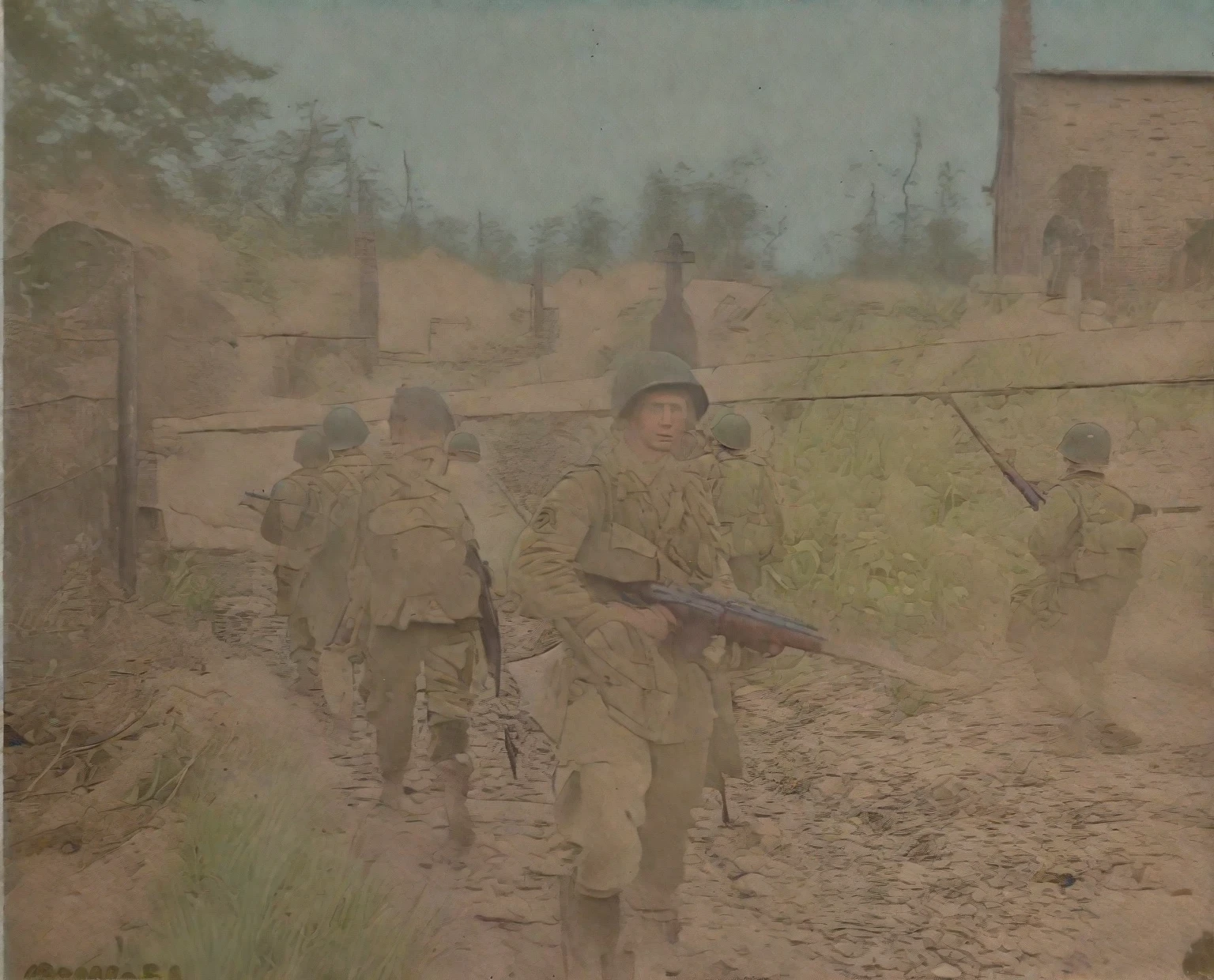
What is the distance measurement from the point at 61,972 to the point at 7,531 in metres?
1.82

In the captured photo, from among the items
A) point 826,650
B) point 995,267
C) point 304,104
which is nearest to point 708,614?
point 826,650

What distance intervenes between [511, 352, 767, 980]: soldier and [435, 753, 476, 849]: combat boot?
0.50 meters

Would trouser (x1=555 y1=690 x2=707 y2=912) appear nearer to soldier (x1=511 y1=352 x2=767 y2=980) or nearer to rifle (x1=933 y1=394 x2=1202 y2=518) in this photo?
soldier (x1=511 y1=352 x2=767 y2=980)

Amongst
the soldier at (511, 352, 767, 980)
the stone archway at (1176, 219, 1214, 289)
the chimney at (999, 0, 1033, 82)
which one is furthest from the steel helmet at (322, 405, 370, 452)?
the stone archway at (1176, 219, 1214, 289)

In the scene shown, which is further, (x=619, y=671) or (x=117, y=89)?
(x=117, y=89)

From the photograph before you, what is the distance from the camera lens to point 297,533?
4.38 meters

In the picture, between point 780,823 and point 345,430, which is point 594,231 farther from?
point 780,823

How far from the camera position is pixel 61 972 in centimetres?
426

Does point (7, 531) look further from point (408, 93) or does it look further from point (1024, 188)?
point (1024, 188)

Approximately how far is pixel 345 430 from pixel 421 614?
0.84 metres

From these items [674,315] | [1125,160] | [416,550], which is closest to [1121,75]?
[1125,160]

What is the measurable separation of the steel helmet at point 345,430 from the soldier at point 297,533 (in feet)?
0.16

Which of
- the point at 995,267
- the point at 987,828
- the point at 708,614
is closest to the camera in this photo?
the point at 708,614

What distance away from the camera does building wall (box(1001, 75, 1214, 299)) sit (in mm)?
4328
